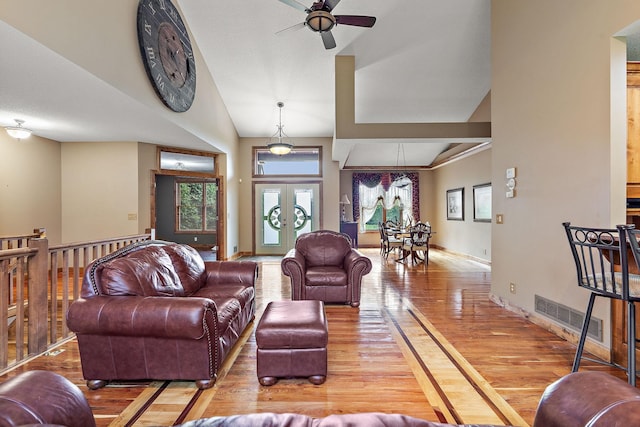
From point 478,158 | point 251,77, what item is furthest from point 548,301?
point 251,77

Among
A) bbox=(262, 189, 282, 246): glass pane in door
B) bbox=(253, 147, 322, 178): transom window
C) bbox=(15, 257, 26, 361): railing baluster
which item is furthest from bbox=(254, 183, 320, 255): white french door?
bbox=(15, 257, 26, 361): railing baluster

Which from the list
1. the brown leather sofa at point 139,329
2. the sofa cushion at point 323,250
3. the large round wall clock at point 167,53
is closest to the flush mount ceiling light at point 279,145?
the large round wall clock at point 167,53

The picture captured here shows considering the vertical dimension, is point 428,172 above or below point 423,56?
below

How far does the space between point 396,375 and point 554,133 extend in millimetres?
2715

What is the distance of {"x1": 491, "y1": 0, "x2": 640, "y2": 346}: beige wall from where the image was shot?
2.44 meters

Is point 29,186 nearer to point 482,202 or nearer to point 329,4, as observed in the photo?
point 329,4

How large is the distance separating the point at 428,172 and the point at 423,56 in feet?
17.9

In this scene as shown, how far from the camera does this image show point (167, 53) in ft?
14.0

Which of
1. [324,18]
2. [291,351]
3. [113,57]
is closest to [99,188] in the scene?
[113,57]

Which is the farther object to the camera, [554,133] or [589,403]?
[554,133]

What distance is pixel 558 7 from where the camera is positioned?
291 cm

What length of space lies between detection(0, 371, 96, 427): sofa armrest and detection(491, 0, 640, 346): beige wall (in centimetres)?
342

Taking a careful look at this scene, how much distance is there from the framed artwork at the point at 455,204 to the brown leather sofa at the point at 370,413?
7.95 m

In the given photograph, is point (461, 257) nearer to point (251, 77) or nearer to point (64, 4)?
point (251, 77)
